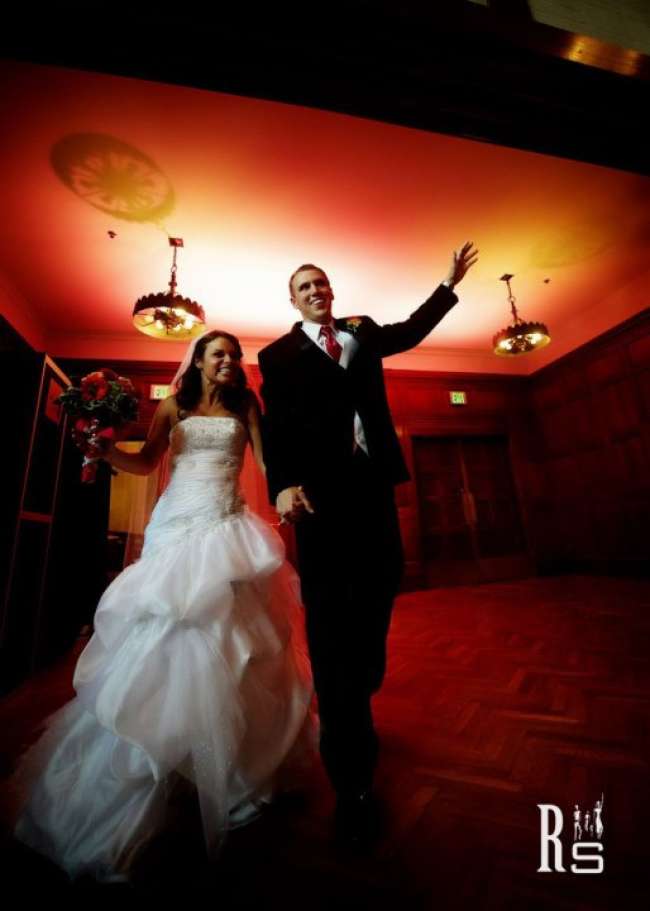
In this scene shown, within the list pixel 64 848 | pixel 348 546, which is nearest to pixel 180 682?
pixel 64 848

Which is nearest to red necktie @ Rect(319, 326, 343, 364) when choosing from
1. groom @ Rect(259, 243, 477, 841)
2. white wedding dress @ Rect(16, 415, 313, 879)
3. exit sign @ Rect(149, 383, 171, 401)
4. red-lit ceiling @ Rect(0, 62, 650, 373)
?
groom @ Rect(259, 243, 477, 841)

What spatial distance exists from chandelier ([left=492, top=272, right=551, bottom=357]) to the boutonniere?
4.04m

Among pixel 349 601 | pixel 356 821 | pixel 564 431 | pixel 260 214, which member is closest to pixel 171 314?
pixel 260 214

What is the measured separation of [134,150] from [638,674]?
4.50m

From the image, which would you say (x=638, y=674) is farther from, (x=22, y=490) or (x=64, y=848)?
(x=22, y=490)

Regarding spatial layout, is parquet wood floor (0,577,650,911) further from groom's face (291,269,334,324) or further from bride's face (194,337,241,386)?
groom's face (291,269,334,324)

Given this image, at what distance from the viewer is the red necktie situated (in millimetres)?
1295

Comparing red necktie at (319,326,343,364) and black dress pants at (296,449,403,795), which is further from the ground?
red necktie at (319,326,343,364)

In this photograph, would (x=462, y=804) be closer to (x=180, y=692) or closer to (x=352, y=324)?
(x=180, y=692)

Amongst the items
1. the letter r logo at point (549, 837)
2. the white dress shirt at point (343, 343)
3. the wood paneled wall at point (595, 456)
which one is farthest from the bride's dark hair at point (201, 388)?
the wood paneled wall at point (595, 456)

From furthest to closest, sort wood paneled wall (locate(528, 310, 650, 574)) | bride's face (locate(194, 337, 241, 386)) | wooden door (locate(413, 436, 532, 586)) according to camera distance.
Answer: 1. wooden door (locate(413, 436, 532, 586))
2. wood paneled wall (locate(528, 310, 650, 574))
3. bride's face (locate(194, 337, 241, 386))

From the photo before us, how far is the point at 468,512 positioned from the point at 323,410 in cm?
523

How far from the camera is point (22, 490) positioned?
241 cm

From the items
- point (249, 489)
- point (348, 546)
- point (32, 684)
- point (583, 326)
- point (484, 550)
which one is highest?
point (583, 326)
